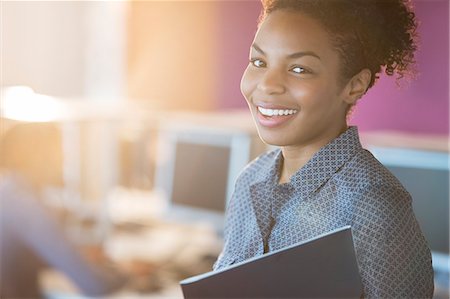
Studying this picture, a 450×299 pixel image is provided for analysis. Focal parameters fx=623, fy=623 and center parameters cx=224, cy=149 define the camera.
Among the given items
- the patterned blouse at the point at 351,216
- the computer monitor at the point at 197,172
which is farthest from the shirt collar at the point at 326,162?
the computer monitor at the point at 197,172

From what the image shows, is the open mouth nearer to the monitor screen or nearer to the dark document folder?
the dark document folder

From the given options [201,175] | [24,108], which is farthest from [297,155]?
[24,108]

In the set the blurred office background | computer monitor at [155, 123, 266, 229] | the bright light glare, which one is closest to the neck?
the blurred office background

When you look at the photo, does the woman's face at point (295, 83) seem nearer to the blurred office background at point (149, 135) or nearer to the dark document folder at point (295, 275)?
the dark document folder at point (295, 275)

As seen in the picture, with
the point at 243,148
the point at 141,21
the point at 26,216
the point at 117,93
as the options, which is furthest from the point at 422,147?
the point at 117,93

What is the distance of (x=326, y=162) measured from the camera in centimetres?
35

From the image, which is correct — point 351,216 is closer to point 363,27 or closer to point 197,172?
point 363,27

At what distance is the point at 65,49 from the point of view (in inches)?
158

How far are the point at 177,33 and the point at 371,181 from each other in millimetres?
2188

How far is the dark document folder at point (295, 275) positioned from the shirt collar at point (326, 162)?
0.04m

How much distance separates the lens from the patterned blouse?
1.05 feet

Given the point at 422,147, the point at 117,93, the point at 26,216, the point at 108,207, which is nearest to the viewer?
the point at 422,147

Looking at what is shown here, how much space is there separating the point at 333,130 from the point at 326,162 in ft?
0.06

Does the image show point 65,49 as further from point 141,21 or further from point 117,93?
point 141,21
